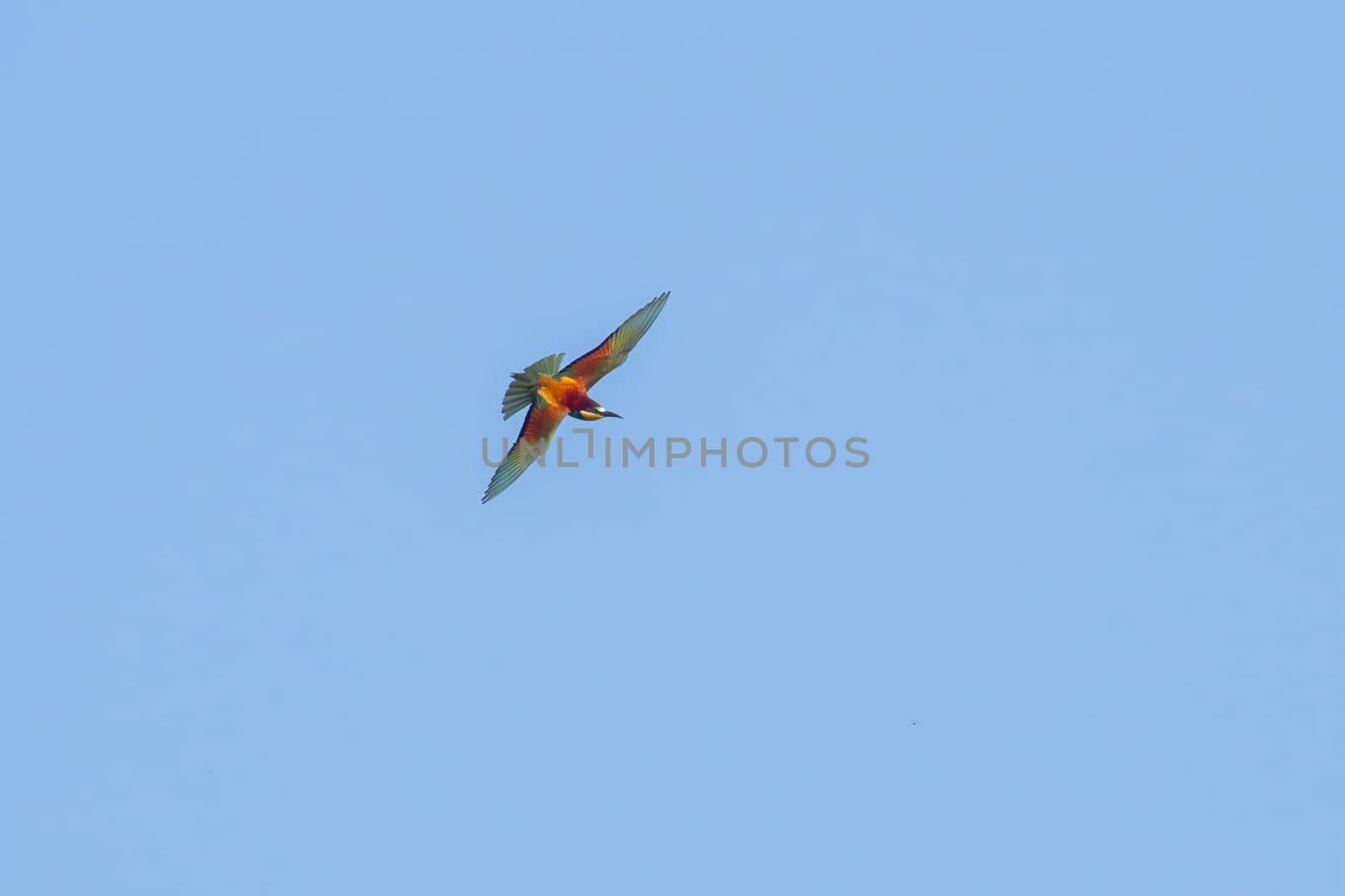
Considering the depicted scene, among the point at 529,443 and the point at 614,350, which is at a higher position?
the point at 614,350

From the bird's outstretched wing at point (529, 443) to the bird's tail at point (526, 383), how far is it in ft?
0.82

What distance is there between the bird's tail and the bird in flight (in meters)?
0.01

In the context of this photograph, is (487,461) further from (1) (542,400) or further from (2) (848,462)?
(2) (848,462)

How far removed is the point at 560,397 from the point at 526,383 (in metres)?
0.69

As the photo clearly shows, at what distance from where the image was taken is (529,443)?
62.7 meters

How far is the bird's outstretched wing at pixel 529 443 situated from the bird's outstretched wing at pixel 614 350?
0.67 meters

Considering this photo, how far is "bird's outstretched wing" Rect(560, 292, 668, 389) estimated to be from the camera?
62.7 m

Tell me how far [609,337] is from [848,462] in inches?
220

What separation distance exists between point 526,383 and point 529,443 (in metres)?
1.24

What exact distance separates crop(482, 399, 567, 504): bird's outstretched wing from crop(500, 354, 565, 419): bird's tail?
0.82 ft

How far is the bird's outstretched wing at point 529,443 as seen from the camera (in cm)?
6238

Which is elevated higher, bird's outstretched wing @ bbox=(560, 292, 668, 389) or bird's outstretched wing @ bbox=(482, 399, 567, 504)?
bird's outstretched wing @ bbox=(560, 292, 668, 389)

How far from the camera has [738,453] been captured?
211 ft

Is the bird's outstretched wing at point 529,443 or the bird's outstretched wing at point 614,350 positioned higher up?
the bird's outstretched wing at point 614,350
